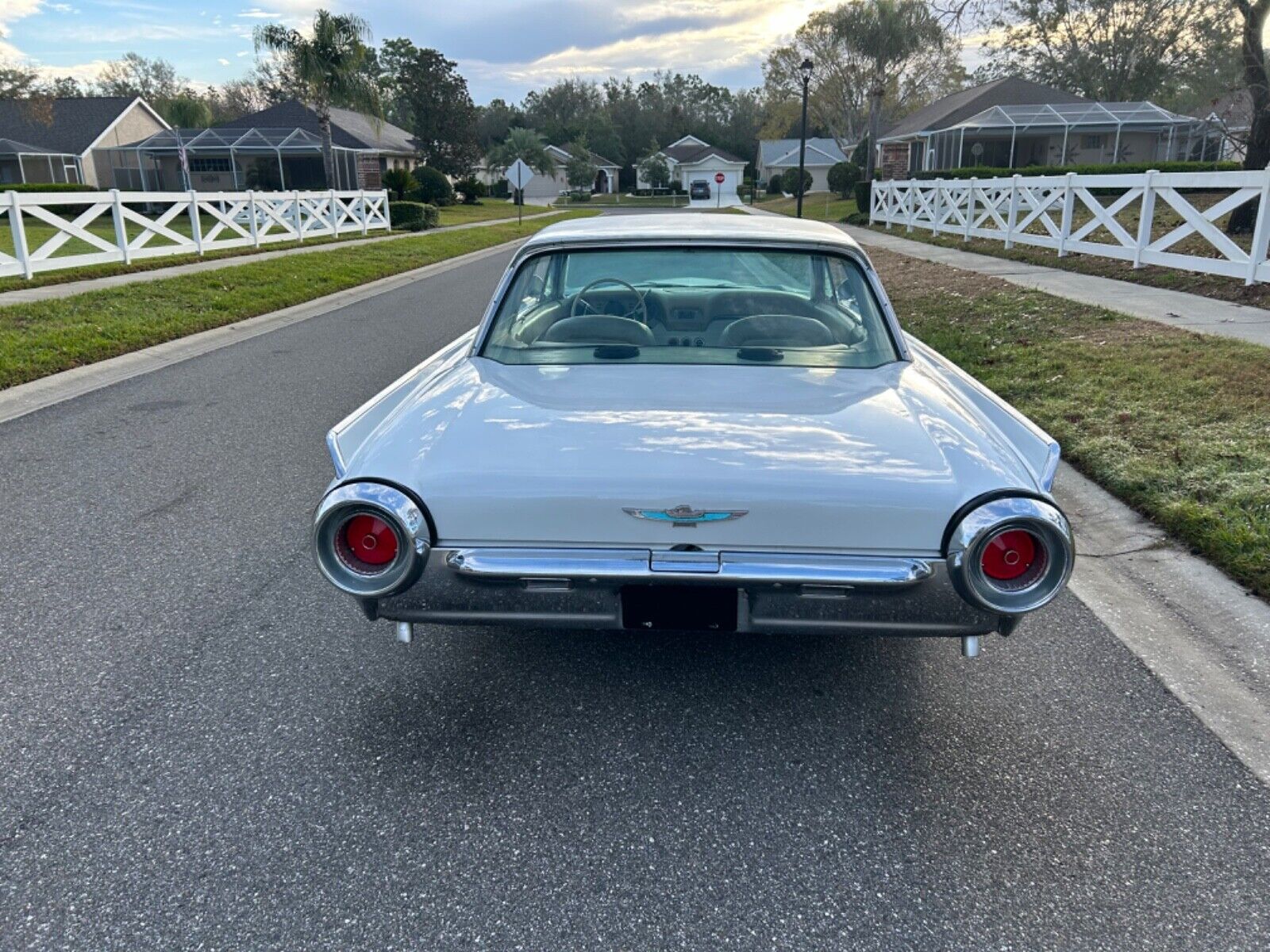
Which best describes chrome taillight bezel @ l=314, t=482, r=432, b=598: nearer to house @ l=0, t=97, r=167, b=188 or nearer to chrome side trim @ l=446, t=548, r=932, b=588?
chrome side trim @ l=446, t=548, r=932, b=588

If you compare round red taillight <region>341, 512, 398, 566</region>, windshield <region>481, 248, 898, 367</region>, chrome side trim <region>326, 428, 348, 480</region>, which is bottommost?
round red taillight <region>341, 512, 398, 566</region>

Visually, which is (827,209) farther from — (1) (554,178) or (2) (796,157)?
(1) (554,178)

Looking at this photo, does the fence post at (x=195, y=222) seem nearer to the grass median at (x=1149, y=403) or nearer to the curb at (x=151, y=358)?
the curb at (x=151, y=358)

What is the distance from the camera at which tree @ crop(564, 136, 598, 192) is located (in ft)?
248

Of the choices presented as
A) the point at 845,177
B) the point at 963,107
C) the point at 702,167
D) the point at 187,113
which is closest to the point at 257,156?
the point at 187,113

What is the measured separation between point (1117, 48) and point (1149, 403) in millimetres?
57629

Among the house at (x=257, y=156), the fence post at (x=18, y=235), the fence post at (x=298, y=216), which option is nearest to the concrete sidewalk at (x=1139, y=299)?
the fence post at (x=18, y=235)

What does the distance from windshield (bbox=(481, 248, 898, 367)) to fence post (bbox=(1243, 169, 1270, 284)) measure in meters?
8.57

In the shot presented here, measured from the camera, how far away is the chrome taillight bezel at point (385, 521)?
2436mm

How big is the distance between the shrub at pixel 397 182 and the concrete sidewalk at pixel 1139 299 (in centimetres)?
3632

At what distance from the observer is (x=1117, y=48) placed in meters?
52.7

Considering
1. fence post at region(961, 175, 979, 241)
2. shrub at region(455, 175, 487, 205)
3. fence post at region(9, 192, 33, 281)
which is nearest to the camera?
fence post at region(9, 192, 33, 281)

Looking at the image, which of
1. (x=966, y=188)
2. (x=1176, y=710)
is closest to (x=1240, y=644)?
(x=1176, y=710)

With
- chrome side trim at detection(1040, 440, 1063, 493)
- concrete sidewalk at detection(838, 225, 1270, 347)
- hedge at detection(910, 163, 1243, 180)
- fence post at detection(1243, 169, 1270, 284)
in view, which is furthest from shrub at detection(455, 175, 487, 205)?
chrome side trim at detection(1040, 440, 1063, 493)
